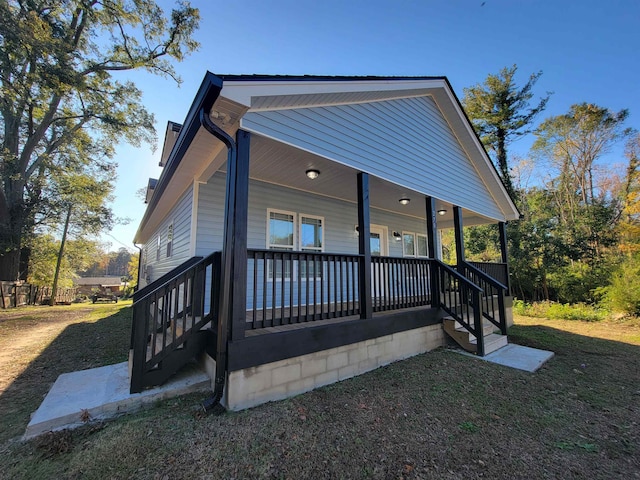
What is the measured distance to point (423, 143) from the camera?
261 inches

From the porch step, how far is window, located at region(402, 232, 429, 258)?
384cm

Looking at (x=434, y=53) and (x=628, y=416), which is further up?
(x=434, y=53)

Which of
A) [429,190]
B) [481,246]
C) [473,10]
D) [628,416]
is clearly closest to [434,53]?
[473,10]

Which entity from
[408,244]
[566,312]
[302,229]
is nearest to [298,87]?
[302,229]

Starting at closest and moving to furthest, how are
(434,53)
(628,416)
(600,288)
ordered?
1. (628,416)
2. (434,53)
3. (600,288)

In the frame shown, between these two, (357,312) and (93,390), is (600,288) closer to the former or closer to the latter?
(357,312)

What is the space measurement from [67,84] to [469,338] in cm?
1761

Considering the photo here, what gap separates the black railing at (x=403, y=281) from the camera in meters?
5.12

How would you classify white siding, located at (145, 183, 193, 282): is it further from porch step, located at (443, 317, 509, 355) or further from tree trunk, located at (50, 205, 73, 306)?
tree trunk, located at (50, 205, 73, 306)

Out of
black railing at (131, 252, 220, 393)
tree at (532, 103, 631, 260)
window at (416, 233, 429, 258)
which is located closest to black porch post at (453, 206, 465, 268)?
window at (416, 233, 429, 258)

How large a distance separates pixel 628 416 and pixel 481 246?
16301 millimetres

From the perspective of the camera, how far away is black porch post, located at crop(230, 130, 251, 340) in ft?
10.4

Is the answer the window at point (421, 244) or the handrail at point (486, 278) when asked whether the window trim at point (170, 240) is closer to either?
the handrail at point (486, 278)

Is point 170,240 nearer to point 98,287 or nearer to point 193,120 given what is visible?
point 193,120
